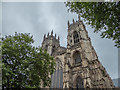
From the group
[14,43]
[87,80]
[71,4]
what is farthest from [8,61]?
[87,80]

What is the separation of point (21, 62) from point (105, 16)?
7663 mm

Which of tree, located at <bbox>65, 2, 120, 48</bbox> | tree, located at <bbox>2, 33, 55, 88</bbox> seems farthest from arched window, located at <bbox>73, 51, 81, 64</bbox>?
tree, located at <bbox>65, 2, 120, 48</bbox>

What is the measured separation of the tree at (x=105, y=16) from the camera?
7074mm

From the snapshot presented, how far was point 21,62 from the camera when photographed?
25.1 feet

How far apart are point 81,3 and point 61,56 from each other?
2058cm

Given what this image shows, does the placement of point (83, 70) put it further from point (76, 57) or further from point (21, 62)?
point (21, 62)

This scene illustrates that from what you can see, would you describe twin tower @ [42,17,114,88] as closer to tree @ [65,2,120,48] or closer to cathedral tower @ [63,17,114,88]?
cathedral tower @ [63,17,114,88]

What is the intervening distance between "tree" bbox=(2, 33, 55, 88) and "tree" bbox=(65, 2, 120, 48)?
584cm

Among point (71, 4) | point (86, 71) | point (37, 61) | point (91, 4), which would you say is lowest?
point (86, 71)

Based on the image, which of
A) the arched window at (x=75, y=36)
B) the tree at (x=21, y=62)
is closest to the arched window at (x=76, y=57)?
the arched window at (x=75, y=36)

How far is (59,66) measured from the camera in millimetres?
25406

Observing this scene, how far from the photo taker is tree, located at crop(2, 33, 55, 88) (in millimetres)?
7246

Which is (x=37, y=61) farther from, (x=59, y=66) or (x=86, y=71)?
(x=59, y=66)

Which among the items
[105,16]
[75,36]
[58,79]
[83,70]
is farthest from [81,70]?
[105,16]
